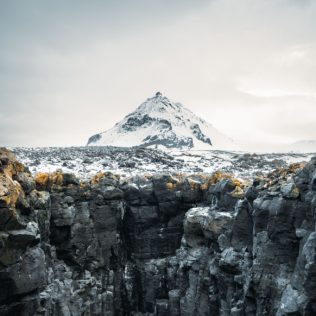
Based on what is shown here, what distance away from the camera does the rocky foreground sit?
82.2 feet

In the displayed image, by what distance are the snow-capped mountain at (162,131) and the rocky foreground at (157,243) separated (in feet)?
262

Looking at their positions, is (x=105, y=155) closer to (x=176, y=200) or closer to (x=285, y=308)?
(x=176, y=200)

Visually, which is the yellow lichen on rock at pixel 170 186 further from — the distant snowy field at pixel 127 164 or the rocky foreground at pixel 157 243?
the distant snowy field at pixel 127 164

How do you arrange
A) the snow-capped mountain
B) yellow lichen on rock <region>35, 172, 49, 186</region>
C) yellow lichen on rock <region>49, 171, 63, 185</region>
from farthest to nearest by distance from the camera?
the snow-capped mountain, yellow lichen on rock <region>49, 171, 63, 185</region>, yellow lichen on rock <region>35, 172, 49, 186</region>

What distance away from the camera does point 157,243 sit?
4250 cm

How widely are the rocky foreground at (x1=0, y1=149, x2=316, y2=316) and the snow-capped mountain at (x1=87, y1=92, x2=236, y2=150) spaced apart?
262 feet

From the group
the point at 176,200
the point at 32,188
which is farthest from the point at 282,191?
the point at 32,188

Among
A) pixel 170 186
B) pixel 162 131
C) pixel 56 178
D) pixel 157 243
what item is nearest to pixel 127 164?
pixel 170 186

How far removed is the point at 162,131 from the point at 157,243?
332 feet

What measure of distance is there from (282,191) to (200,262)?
13562 mm

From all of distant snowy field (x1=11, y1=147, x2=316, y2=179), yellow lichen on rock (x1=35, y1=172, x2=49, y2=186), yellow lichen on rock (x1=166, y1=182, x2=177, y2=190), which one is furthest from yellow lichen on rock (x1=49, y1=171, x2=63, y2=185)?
yellow lichen on rock (x1=166, y1=182, x2=177, y2=190)

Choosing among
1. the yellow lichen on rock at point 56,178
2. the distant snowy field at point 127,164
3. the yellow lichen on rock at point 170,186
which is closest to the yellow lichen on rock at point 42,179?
the yellow lichen on rock at point 56,178

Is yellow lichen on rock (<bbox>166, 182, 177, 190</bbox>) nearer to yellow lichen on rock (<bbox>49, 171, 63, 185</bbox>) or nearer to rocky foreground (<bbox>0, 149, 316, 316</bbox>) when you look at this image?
rocky foreground (<bbox>0, 149, 316, 316</bbox>)

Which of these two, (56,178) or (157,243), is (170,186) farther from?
(56,178)
